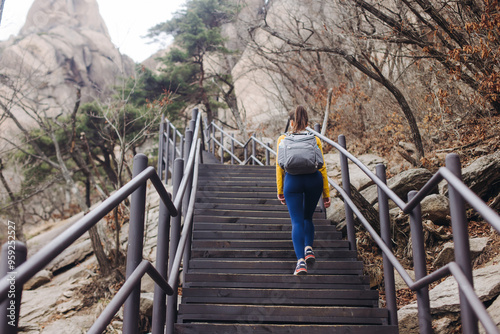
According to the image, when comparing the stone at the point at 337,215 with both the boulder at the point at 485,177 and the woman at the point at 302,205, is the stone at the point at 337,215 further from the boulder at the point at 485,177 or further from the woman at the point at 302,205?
the woman at the point at 302,205

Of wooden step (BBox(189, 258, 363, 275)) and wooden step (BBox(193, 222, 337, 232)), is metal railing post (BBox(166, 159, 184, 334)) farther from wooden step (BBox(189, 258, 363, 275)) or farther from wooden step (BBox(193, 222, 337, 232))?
wooden step (BBox(193, 222, 337, 232))

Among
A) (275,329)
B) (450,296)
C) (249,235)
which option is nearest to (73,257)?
(249,235)

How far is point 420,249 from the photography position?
2.40 metres

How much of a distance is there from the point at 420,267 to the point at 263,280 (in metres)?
1.45

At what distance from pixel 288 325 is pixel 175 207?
1.17 meters

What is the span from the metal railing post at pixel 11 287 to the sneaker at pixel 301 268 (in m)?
2.66

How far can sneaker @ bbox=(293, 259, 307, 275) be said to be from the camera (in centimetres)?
347

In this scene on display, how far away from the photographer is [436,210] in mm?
5648

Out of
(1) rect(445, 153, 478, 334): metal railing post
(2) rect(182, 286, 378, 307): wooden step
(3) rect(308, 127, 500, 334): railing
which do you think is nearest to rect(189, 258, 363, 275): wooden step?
(2) rect(182, 286, 378, 307): wooden step

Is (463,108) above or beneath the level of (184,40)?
beneath

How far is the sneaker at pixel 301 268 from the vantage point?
3469 millimetres

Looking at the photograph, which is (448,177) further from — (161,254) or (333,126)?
(333,126)

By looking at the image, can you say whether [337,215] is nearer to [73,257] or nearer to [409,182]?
[409,182]

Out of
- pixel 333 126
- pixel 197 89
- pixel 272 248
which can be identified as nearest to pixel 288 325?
pixel 272 248
